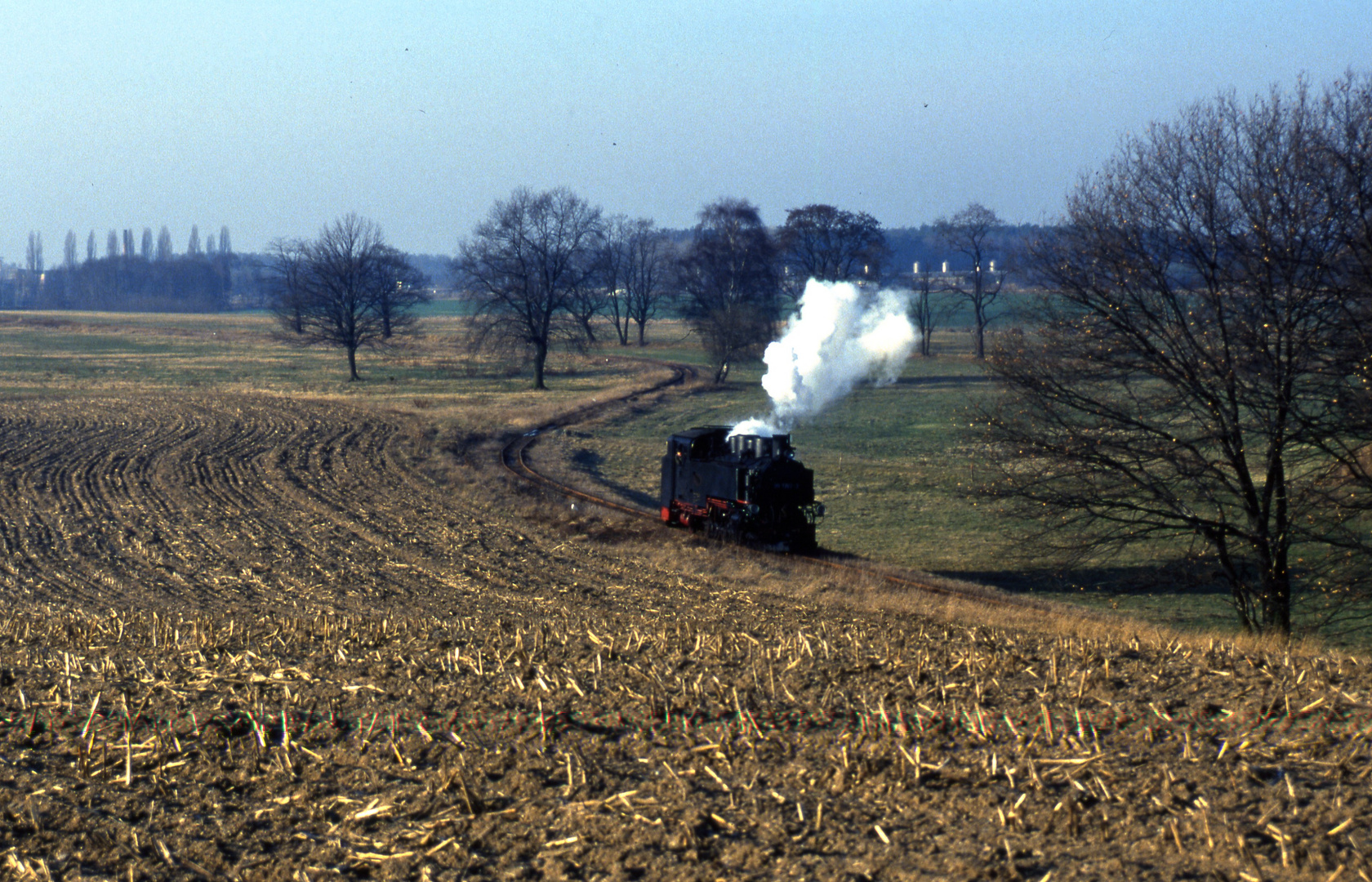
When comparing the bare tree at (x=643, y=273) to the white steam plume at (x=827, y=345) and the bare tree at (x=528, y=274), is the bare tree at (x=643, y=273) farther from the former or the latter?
the white steam plume at (x=827, y=345)

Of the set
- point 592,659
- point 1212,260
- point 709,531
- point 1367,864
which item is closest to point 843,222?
point 709,531

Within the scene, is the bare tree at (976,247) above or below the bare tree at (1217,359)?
above

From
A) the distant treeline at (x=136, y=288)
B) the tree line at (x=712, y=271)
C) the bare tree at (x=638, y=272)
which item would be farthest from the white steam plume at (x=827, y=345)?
the distant treeline at (x=136, y=288)

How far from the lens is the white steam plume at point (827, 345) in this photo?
90.9ft

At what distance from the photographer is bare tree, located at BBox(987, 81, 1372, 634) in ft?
49.4

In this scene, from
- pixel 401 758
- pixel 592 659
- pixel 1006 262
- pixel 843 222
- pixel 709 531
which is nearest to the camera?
pixel 401 758

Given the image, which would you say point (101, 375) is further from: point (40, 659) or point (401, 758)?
point (401, 758)

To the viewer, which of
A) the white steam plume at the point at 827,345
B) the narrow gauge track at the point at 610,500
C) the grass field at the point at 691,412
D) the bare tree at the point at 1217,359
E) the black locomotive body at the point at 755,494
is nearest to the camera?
the bare tree at the point at 1217,359

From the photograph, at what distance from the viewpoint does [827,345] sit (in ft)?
90.8

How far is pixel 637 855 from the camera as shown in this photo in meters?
6.09

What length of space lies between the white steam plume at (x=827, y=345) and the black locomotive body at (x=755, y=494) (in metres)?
3.03

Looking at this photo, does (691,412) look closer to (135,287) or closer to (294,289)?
(294,289)

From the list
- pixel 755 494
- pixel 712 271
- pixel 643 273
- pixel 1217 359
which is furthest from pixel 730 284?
pixel 1217 359

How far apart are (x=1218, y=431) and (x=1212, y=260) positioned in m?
2.82
